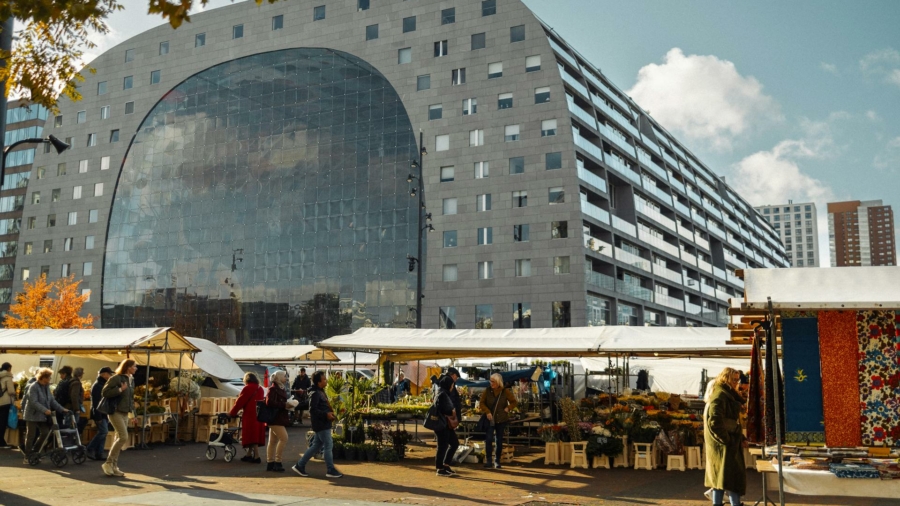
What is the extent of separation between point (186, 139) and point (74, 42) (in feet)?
199

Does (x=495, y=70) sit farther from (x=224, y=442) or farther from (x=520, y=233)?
(x=224, y=442)

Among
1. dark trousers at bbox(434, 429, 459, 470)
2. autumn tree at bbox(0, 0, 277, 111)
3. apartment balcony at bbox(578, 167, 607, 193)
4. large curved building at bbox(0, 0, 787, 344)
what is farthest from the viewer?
apartment balcony at bbox(578, 167, 607, 193)

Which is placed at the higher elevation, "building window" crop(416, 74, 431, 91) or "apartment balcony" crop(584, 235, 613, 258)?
"building window" crop(416, 74, 431, 91)

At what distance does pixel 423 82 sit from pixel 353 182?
8351mm

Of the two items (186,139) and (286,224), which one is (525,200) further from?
(186,139)

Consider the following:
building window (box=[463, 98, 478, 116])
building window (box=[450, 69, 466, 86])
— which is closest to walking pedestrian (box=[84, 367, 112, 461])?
building window (box=[463, 98, 478, 116])

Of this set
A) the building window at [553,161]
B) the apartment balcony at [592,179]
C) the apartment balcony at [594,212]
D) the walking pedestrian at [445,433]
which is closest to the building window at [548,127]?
the building window at [553,161]

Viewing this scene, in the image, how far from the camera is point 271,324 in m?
59.2

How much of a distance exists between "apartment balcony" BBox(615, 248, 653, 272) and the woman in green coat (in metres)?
48.1

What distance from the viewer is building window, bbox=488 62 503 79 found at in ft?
178

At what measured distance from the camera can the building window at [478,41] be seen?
55031 mm

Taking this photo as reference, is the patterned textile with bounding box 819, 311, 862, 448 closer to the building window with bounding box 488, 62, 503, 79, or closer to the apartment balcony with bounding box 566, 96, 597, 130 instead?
the apartment balcony with bounding box 566, 96, 597, 130

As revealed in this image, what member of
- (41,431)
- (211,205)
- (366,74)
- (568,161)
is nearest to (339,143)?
(366,74)

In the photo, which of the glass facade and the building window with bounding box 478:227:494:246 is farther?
the glass facade
